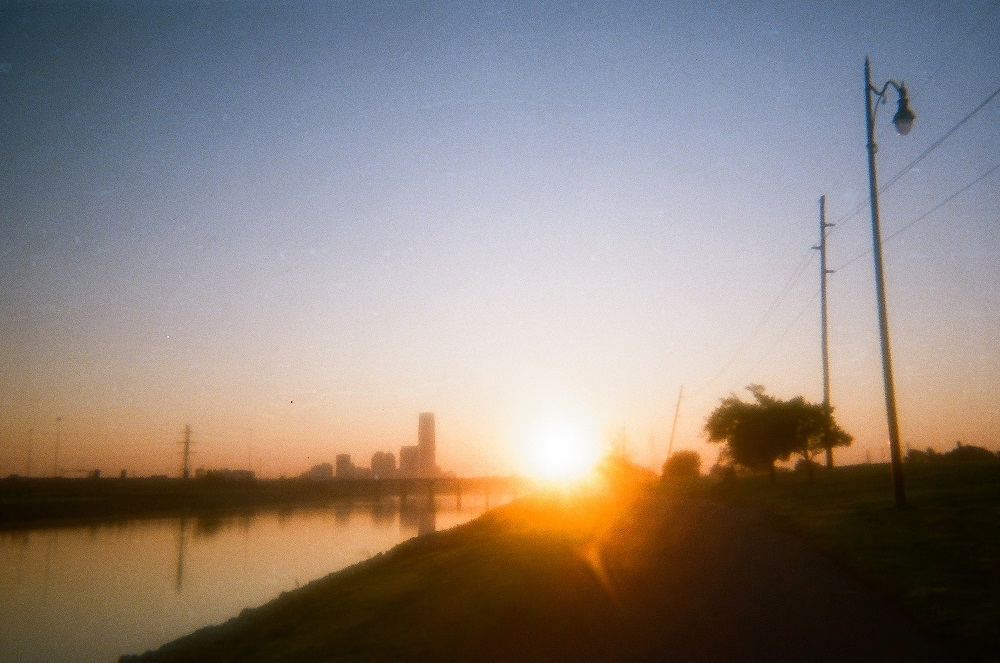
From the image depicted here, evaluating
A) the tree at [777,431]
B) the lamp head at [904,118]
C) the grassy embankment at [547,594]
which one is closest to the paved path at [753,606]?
the grassy embankment at [547,594]

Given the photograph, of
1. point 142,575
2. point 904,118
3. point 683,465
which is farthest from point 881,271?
point 683,465

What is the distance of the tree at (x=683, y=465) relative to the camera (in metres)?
84.5

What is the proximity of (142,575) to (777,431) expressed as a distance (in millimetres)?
40288

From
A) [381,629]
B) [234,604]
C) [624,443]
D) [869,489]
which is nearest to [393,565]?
[234,604]

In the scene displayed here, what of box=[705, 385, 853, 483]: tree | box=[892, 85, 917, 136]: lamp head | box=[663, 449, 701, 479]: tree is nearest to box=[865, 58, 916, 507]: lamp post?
box=[892, 85, 917, 136]: lamp head

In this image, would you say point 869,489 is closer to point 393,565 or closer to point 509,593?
point 393,565

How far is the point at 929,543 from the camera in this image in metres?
14.9

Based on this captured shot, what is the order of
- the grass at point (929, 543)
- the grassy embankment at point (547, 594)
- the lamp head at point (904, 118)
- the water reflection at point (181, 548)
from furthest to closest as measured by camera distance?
the water reflection at point (181, 548) < the lamp head at point (904, 118) < the grassy embankment at point (547, 594) < the grass at point (929, 543)

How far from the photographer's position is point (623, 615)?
1088cm

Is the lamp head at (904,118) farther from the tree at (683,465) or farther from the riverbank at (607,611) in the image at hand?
the tree at (683,465)

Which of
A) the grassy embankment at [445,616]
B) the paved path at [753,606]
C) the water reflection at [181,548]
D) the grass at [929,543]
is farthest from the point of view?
the water reflection at [181,548]

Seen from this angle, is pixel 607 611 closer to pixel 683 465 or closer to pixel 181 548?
pixel 181 548

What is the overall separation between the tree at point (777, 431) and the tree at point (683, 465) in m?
38.7

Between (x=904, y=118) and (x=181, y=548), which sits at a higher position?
(x=904, y=118)
